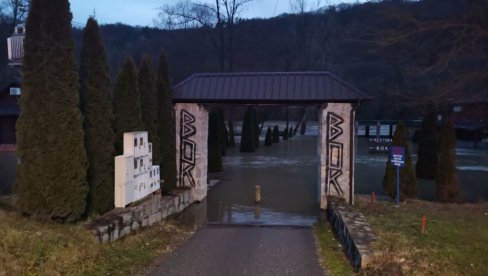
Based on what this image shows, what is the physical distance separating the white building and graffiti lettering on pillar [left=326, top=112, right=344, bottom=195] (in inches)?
198

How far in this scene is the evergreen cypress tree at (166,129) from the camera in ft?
44.3

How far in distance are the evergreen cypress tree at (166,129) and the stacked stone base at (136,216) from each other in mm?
504

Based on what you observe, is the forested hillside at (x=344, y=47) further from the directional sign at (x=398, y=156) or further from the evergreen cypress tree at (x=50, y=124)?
the evergreen cypress tree at (x=50, y=124)

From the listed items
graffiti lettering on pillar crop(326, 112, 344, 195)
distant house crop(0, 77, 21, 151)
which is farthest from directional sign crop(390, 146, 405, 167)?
distant house crop(0, 77, 21, 151)

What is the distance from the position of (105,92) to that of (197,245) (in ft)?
11.9

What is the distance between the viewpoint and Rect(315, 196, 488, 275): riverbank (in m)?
6.03

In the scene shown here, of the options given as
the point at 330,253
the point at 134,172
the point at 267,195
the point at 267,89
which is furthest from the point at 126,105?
the point at 267,195

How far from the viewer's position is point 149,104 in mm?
12422

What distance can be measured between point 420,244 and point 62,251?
16.8 ft

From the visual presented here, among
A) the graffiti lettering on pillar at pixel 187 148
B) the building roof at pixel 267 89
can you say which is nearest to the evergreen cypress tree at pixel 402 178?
the building roof at pixel 267 89

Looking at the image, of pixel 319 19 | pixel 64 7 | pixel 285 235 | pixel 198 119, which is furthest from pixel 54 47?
pixel 319 19

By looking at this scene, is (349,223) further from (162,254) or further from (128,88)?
(128,88)

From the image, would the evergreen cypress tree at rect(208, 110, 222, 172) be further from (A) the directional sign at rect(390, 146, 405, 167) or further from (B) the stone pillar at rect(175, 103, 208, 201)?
(A) the directional sign at rect(390, 146, 405, 167)

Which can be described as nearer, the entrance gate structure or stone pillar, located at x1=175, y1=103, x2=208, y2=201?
the entrance gate structure
